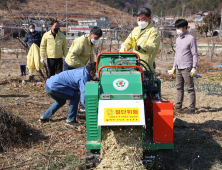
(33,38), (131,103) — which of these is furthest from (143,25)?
(33,38)

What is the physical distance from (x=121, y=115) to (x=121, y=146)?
39cm

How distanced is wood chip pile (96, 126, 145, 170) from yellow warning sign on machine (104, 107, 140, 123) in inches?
9.3

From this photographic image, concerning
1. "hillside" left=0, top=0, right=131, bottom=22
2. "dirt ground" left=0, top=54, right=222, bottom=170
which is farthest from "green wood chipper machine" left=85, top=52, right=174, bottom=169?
"hillside" left=0, top=0, right=131, bottom=22

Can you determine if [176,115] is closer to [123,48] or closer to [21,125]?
[123,48]

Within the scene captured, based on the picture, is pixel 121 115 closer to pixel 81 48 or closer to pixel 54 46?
pixel 81 48

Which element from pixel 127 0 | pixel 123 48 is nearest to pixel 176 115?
pixel 123 48

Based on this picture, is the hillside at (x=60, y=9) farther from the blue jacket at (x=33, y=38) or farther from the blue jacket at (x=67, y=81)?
the blue jacket at (x=67, y=81)

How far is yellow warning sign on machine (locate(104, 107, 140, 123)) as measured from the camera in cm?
258

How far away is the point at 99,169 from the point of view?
8.86ft

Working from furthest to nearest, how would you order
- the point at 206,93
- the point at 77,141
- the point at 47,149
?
the point at 206,93 < the point at 77,141 < the point at 47,149

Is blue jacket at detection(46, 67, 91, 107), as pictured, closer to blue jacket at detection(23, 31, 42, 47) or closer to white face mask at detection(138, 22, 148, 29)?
white face mask at detection(138, 22, 148, 29)

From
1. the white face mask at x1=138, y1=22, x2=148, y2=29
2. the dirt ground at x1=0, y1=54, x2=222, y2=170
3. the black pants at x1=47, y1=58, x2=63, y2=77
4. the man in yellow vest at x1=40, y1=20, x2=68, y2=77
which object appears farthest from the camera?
the black pants at x1=47, y1=58, x2=63, y2=77

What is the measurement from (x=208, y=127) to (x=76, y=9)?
78.5m

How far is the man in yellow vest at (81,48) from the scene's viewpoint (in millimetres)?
5012
